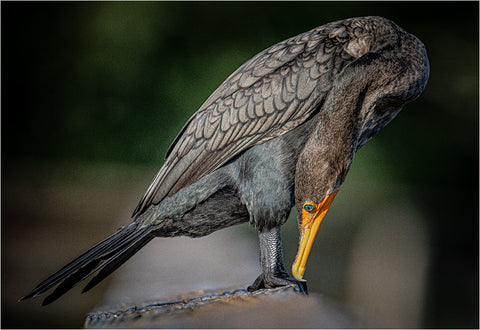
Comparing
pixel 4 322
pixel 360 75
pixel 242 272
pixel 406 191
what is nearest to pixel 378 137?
pixel 406 191

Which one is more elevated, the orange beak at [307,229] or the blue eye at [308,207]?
the blue eye at [308,207]

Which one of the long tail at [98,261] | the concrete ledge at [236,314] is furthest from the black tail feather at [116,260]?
the concrete ledge at [236,314]

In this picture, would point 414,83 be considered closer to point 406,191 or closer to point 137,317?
point 137,317

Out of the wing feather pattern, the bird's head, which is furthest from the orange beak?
the wing feather pattern

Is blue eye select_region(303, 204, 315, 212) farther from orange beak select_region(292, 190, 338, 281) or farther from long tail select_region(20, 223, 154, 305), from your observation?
long tail select_region(20, 223, 154, 305)

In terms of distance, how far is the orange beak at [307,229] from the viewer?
3.59ft

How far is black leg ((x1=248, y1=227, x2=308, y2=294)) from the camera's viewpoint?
1173 millimetres

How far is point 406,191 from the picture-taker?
90.5 inches

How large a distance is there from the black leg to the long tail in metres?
0.28

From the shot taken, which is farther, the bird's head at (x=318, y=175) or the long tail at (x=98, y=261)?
the long tail at (x=98, y=261)

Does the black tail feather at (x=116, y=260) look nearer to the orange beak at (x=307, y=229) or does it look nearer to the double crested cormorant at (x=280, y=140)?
the double crested cormorant at (x=280, y=140)

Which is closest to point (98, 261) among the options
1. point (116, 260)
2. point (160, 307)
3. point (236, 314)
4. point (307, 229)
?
point (116, 260)

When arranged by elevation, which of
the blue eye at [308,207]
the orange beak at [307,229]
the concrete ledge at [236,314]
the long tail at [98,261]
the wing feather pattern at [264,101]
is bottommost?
the concrete ledge at [236,314]

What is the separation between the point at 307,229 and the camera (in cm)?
111
